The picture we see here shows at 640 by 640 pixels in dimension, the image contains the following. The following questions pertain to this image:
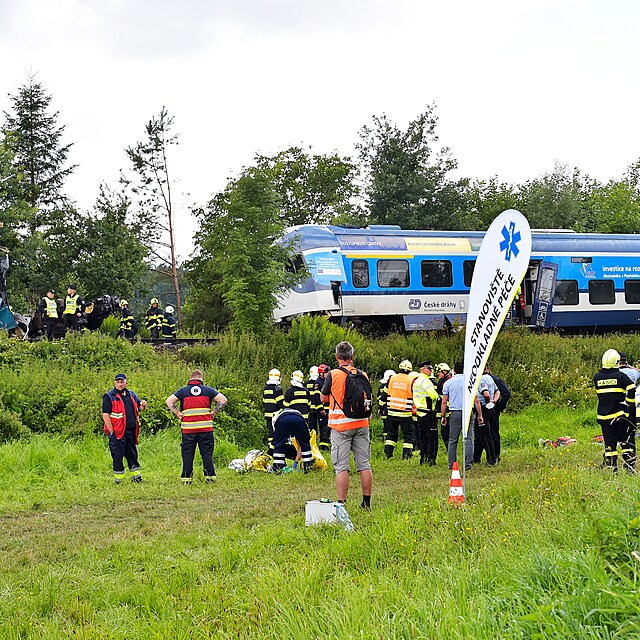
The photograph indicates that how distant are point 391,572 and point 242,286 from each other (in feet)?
53.4

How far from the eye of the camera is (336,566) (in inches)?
250

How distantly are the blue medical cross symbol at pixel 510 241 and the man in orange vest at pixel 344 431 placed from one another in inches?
89.7

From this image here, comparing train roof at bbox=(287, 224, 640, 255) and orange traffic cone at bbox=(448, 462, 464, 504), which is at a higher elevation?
train roof at bbox=(287, 224, 640, 255)

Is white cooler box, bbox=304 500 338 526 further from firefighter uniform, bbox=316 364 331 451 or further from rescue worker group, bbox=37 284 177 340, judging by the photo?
rescue worker group, bbox=37 284 177 340

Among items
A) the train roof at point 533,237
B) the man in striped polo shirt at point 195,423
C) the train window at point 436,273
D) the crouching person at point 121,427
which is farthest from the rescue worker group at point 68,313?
the man in striped polo shirt at point 195,423

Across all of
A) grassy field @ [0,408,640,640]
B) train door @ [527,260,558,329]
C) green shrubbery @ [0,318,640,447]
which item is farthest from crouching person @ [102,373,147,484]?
train door @ [527,260,558,329]

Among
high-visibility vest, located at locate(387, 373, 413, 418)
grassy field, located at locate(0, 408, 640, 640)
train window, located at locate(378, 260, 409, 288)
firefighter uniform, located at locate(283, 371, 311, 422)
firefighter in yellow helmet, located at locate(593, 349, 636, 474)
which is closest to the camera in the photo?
grassy field, located at locate(0, 408, 640, 640)

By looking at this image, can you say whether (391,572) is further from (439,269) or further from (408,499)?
(439,269)

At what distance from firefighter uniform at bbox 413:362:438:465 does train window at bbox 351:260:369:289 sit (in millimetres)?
9396

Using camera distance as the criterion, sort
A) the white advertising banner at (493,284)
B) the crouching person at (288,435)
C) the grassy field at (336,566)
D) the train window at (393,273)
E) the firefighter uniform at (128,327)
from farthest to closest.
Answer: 1. the firefighter uniform at (128,327)
2. the train window at (393,273)
3. the crouching person at (288,435)
4. the white advertising banner at (493,284)
5. the grassy field at (336,566)

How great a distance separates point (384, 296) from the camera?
964 inches

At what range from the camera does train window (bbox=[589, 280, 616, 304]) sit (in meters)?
26.8

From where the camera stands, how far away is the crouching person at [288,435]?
13.7 metres

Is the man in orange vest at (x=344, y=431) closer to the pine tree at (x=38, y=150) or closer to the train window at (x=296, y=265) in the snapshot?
the train window at (x=296, y=265)
